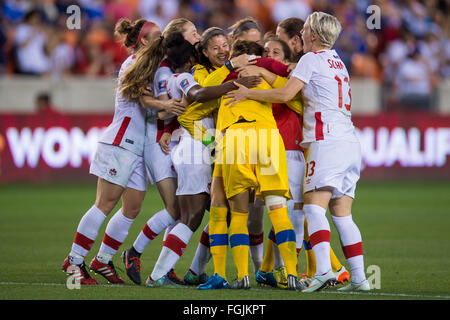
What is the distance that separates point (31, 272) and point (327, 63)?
10.7 feet

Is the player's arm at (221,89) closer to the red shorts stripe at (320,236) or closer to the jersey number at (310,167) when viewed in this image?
the jersey number at (310,167)

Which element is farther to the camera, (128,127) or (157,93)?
(128,127)

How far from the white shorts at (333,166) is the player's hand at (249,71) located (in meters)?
0.72

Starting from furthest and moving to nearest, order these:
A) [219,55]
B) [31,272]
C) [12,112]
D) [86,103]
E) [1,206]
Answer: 1. [86,103]
2. [12,112]
3. [1,206]
4. [31,272]
5. [219,55]

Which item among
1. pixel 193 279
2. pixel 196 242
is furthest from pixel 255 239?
pixel 196 242

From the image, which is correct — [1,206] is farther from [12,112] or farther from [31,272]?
[31,272]

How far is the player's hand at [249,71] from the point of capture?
631 centimetres

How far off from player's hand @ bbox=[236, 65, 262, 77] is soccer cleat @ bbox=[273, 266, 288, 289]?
1.63 meters

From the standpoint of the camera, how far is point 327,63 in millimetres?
6316

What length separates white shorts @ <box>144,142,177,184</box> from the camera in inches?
265

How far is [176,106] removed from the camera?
21.4 feet

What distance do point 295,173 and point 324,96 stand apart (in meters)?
0.74

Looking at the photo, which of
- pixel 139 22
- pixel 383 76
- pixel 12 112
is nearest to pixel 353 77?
pixel 383 76

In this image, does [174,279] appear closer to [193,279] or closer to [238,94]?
[193,279]
